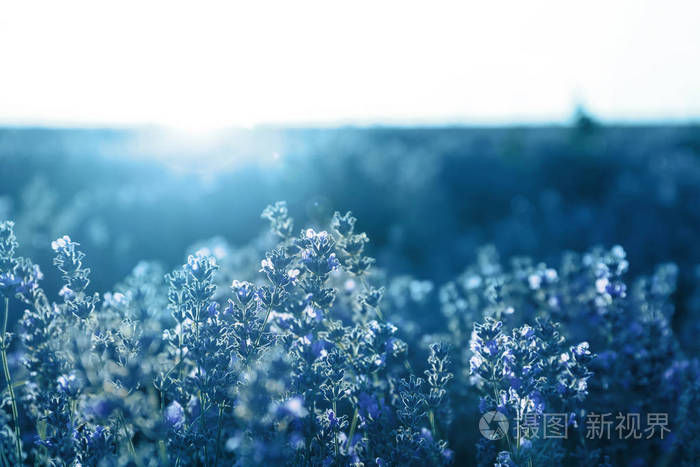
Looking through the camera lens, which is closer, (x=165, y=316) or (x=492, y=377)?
(x=492, y=377)

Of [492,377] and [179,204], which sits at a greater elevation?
[179,204]

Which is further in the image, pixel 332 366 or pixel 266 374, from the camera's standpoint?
pixel 332 366

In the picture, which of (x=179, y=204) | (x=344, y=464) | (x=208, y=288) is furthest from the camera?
(x=179, y=204)

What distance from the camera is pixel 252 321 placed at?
2.05 metres

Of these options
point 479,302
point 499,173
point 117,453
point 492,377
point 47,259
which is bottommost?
point 117,453

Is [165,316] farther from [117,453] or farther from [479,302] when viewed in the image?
[479,302]

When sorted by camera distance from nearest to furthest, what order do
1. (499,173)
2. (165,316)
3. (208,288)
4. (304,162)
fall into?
(208,288)
(165,316)
(304,162)
(499,173)

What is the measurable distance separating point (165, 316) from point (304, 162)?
7.97 meters

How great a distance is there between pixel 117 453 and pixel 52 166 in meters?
13.9

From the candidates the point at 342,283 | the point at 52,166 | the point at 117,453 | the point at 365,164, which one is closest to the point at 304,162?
Result: the point at 365,164

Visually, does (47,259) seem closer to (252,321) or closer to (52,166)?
(252,321)

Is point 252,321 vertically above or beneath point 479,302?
beneath

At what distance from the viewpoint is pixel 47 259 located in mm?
6434

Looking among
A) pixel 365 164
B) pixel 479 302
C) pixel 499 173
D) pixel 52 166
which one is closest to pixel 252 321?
pixel 479 302
